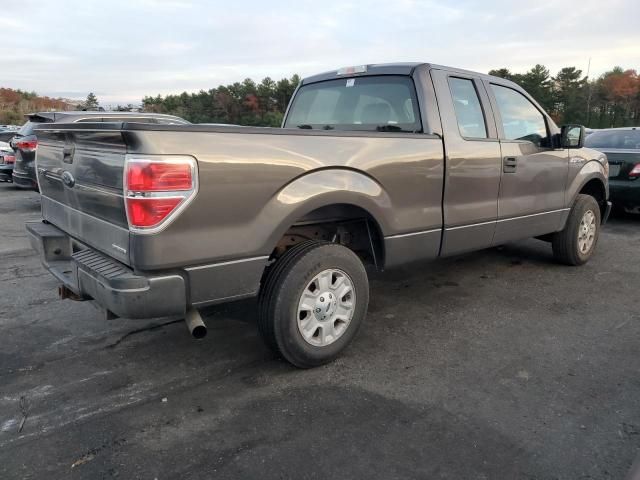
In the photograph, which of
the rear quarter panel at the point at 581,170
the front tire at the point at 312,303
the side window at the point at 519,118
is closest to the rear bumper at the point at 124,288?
the front tire at the point at 312,303

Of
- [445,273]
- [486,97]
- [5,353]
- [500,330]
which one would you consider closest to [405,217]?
[500,330]

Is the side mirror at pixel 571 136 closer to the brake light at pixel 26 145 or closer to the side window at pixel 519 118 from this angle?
the side window at pixel 519 118

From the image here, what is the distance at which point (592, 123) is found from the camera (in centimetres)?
4634

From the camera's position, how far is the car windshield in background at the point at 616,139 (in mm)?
8273

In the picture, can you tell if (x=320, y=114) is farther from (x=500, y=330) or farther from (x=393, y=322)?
(x=500, y=330)

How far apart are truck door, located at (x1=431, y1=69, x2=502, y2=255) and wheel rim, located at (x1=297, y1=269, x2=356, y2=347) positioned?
3.59ft

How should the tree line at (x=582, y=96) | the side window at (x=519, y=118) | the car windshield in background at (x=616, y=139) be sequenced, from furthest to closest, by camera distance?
the tree line at (x=582, y=96), the car windshield in background at (x=616, y=139), the side window at (x=519, y=118)

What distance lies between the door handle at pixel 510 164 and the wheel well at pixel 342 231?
1521 mm

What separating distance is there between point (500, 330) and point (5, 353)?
3574 millimetres

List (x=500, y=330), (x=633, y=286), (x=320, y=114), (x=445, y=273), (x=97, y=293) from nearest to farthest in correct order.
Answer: (x=97, y=293) → (x=500, y=330) → (x=320, y=114) → (x=633, y=286) → (x=445, y=273)

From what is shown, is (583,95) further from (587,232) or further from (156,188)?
(156,188)

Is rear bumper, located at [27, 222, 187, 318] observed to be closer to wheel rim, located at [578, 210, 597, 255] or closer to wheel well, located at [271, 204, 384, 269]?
wheel well, located at [271, 204, 384, 269]

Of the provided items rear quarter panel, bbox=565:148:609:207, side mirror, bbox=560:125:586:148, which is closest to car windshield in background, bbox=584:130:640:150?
rear quarter panel, bbox=565:148:609:207

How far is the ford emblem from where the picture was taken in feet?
10.4
